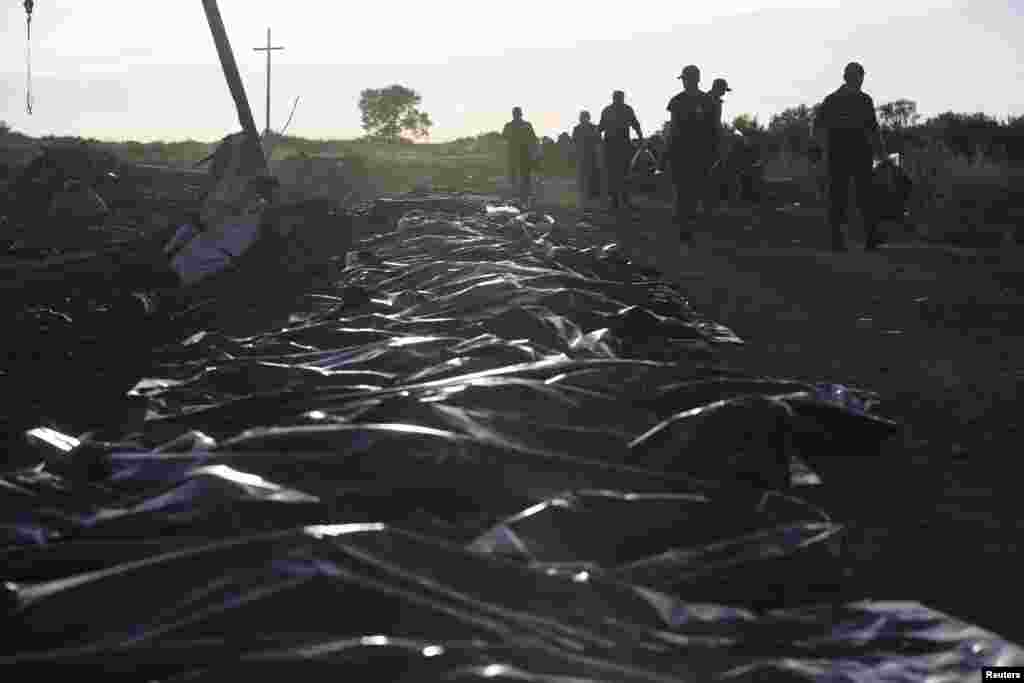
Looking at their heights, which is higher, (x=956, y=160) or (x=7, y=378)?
(x=956, y=160)

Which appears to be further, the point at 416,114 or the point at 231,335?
the point at 416,114

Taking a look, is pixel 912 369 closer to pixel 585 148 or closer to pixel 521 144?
pixel 521 144

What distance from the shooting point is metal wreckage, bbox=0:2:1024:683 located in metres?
2.63

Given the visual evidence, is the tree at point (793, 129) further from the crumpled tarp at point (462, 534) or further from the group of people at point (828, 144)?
the crumpled tarp at point (462, 534)

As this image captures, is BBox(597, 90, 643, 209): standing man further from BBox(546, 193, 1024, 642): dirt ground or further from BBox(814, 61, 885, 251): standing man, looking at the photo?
BBox(814, 61, 885, 251): standing man

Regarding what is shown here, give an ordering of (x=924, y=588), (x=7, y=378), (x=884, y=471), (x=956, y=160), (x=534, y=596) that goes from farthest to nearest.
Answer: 1. (x=956, y=160)
2. (x=7, y=378)
3. (x=884, y=471)
4. (x=924, y=588)
5. (x=534, y=596)

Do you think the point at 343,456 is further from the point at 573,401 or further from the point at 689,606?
the point at 689,606

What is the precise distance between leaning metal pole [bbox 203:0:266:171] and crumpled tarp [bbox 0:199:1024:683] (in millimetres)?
8807

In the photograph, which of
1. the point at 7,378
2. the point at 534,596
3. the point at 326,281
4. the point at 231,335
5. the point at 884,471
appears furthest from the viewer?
the point at 326,281

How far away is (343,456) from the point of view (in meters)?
3.94

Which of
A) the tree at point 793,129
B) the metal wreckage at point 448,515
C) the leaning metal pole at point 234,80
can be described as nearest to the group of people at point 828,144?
the leaning metal pole at point 234,80

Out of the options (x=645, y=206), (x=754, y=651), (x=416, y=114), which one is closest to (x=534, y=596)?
(x=754, y=651)

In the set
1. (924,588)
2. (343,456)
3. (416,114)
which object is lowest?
(924,588)

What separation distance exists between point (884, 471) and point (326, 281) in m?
7.06
